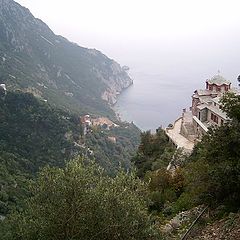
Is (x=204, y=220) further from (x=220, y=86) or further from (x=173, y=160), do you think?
(x=220, y=86)

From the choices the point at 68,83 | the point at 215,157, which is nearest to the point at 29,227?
the point at 215,157

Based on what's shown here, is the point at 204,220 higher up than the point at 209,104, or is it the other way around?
the point at 209,104

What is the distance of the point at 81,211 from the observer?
1039 centimetres

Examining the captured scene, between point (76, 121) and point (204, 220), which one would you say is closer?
point (204, 220)

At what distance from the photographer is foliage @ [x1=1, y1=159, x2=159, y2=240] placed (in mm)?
10289

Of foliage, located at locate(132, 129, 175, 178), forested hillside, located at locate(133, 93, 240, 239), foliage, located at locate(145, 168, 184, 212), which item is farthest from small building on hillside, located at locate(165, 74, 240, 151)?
forested hillside, located at locate(133, 93, 240, 239)

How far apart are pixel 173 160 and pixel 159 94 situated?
146m

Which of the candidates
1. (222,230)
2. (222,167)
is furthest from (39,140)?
(222,230)

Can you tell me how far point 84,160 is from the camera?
12320 mm

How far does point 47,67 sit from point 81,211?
150369 mm

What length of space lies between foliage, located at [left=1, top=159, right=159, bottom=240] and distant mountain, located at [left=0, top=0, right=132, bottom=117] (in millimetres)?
99976

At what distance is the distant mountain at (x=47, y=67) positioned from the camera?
4983 inches

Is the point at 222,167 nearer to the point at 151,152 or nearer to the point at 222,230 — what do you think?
the point at 222,230

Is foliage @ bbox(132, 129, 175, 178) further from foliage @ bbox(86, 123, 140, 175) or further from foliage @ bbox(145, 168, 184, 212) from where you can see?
foliage @ bbox(86, 123, 140, 175)
